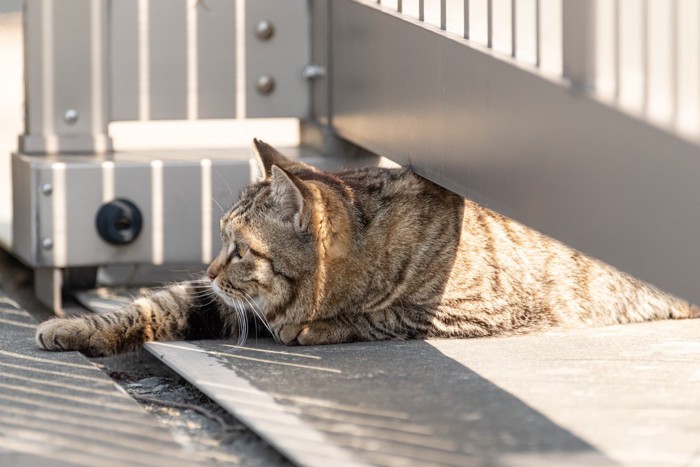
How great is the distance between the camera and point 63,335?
10.8ft

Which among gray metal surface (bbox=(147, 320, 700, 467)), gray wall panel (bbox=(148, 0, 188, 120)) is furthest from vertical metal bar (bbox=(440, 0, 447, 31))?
gray wall panel (bbox=(148, 0, 188, 120))

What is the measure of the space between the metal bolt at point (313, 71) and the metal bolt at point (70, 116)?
0.86m

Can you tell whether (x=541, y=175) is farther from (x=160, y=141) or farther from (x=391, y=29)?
(x=160, y=141)

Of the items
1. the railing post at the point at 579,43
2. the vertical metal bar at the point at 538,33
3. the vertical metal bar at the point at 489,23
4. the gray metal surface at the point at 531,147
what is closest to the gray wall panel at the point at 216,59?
the gray metal surface at the point at 531,147

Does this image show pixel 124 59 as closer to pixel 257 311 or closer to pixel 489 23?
pixel 257 311

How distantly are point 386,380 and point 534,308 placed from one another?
2.59 ft

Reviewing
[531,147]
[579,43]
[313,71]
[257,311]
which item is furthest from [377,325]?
[313,71]

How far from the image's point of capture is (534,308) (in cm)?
344

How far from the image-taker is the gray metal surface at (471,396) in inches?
89.7

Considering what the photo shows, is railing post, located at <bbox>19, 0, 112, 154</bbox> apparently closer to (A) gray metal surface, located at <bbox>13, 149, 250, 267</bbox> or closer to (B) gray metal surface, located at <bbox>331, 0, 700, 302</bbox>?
(A) gray metal surface, located at <bbox>13, 149, 250, 267</bbox>

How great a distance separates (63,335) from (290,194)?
0.75 m

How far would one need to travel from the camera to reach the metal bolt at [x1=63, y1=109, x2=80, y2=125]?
423 cm

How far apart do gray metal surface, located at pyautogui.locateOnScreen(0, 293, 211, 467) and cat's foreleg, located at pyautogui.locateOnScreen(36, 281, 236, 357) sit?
0.22 ft

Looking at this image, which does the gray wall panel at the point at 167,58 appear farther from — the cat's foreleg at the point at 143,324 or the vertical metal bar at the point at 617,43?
the vertical metal bar at the point at 617,43
